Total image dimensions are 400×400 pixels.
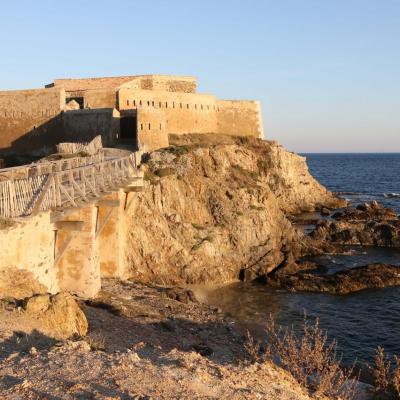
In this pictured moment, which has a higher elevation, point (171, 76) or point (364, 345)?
point (171, 76)

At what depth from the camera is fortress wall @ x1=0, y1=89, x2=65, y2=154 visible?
40.1m

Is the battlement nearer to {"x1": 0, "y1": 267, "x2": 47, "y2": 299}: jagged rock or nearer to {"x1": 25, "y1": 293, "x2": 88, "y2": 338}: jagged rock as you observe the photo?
{"x1": 0, "y1": 267, "x2": 47, "y2": 299}: jagged rock

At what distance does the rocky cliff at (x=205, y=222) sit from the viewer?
29641mm

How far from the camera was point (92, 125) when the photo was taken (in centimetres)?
3872

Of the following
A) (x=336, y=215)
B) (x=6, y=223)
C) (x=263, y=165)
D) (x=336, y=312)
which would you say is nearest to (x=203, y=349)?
(x=6, y=223)

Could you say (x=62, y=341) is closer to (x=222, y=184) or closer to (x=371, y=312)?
(x=371, y=312)

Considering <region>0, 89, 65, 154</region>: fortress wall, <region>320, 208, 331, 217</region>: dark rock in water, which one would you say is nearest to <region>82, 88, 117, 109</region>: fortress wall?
<region>0, 89, 65, 154</region>: fortress wall

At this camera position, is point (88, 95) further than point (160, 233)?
Yes

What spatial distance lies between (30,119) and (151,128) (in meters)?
10.9

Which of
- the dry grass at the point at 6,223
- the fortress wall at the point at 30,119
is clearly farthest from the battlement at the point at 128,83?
the dry grass at the point at 6,223

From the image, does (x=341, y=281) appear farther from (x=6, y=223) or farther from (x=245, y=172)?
(x=6, y=223)

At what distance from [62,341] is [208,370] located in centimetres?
311

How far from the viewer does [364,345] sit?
20.9 meters

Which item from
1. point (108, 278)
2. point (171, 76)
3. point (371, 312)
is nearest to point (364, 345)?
point (371, 312)
